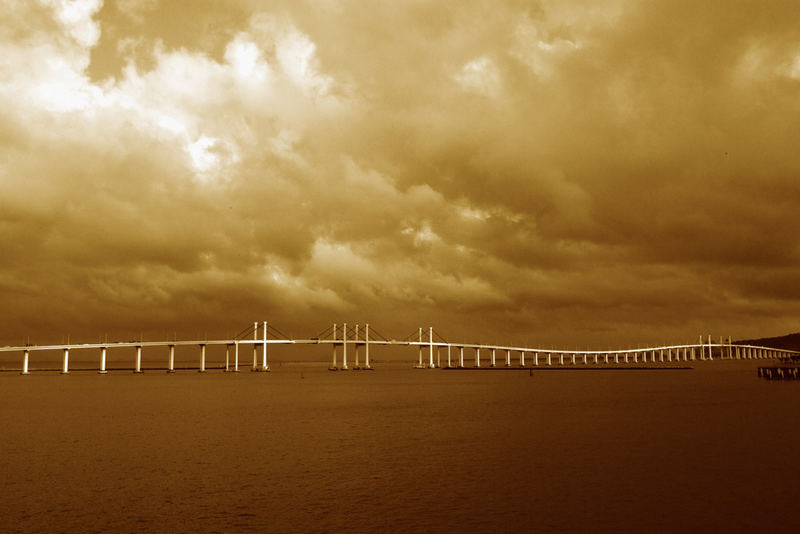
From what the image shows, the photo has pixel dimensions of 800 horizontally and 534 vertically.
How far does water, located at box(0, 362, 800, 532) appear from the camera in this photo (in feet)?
72.8

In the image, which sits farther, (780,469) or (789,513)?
(780,469)

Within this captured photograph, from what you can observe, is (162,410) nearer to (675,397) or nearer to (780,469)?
(780,469)

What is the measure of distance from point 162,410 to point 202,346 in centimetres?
12839

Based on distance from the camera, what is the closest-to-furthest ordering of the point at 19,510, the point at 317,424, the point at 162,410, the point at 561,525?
the point at 561,525 < the point at 19,510 < the point at 317,424 < the point at 162,410

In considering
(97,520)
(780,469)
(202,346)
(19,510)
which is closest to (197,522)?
(97,520)

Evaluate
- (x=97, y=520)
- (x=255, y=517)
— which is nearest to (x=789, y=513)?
(x=255, y=517)

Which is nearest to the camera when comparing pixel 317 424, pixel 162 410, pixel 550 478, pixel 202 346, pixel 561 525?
pixel 561 525

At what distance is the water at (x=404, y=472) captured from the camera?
2219 centimetres

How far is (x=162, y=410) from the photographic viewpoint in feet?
209

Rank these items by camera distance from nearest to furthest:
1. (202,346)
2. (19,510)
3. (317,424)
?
(19,510) → (317,424) → (202,346)

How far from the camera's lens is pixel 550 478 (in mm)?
28656

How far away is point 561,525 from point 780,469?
47.4ft

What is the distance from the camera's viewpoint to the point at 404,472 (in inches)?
1191

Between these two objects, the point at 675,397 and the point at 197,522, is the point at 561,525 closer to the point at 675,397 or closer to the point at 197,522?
the point at 197,522
